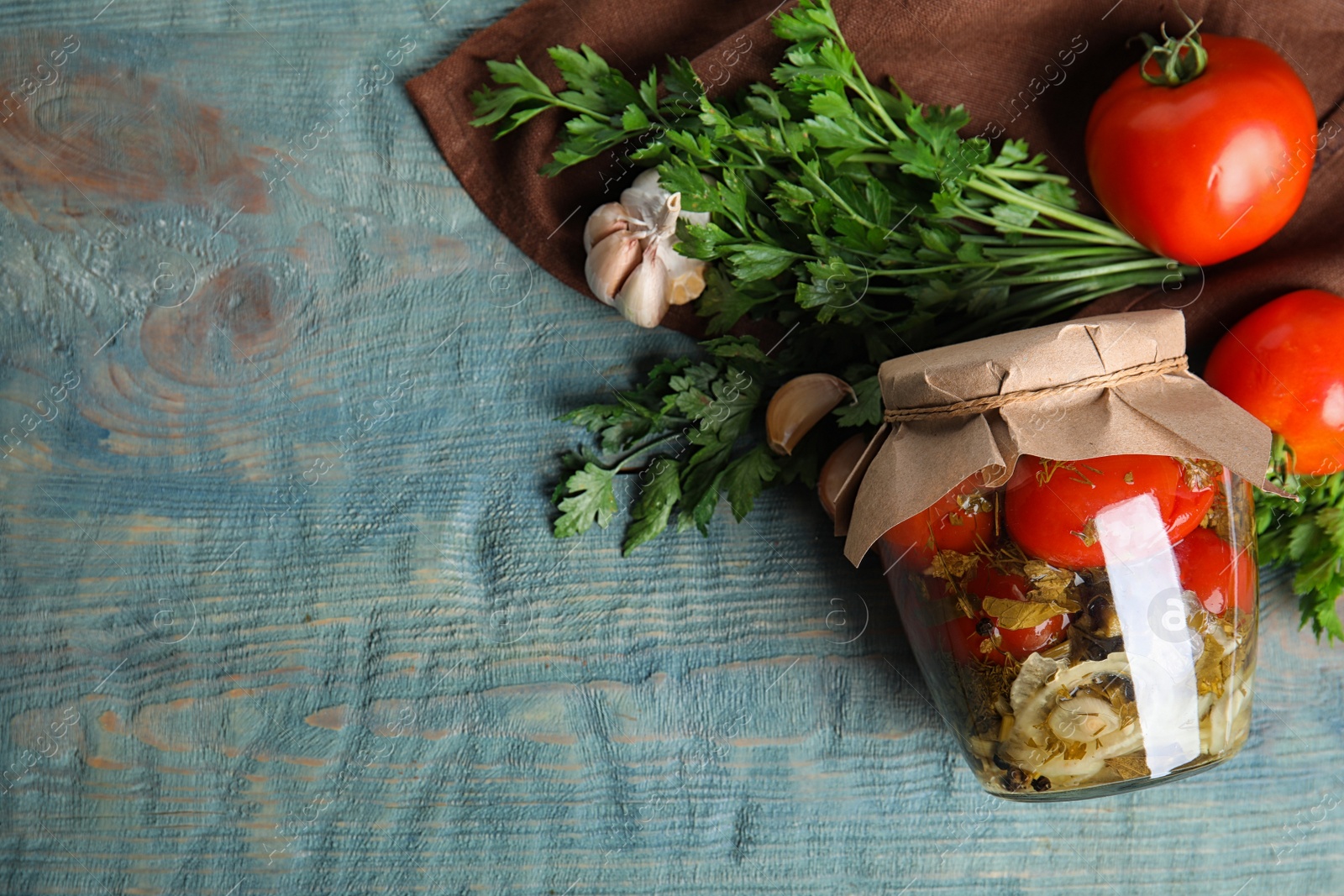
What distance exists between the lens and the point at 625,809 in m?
1.07

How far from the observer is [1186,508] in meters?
0.78

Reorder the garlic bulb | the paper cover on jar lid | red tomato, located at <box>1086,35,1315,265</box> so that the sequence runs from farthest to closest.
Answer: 1. the garlic bulb
2. red tomato, located at <box>1086,35,1315,265</box>
3. the paper cover on jar lid

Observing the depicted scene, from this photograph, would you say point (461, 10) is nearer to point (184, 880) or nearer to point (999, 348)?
point (999, 348)

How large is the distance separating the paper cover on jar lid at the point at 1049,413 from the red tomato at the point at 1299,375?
0.61 ft

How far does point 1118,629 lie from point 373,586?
819mm

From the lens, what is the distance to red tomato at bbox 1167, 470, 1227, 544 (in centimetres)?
77

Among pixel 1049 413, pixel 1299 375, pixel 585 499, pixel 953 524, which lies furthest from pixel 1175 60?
pixel 585 499

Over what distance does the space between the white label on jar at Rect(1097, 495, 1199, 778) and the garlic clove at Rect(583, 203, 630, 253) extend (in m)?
0.59

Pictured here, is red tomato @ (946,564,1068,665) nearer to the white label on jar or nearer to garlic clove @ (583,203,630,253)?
the white label on jar

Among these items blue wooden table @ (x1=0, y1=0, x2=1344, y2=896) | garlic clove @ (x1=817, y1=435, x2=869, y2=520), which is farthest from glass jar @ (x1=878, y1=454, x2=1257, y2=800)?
blue wooden table @ (x1=0, y1=0, x2=1344, y2=896)

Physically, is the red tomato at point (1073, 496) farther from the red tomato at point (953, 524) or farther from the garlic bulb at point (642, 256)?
the garlic bulb at point (642, 256)

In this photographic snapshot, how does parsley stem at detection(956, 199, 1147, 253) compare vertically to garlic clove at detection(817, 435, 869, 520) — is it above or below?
above

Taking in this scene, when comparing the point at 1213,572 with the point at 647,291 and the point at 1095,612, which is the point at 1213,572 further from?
the point at 647,291

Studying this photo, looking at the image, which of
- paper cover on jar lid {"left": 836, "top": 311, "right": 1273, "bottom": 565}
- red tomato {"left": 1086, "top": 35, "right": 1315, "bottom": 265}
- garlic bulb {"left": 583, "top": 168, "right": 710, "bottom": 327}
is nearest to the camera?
paper cover on jar lid {"left": 836, "top": 311, "right": 1273, "bottom": 565}
